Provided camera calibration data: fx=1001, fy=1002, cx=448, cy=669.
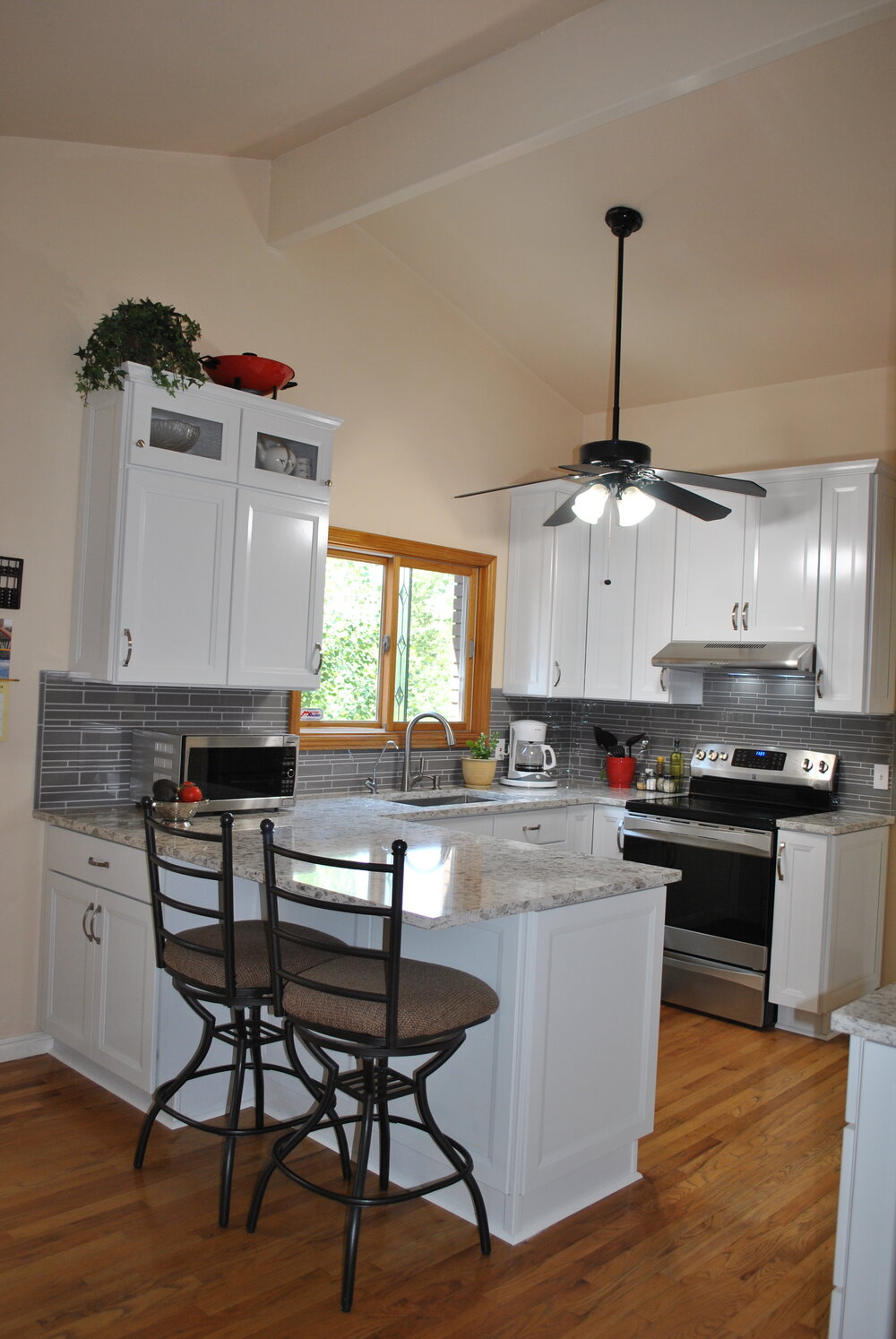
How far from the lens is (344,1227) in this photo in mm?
2455

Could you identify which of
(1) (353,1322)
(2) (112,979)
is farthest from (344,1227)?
(2) (112,979)

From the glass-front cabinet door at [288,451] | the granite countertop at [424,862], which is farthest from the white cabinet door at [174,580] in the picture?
the granite countertop at [424,862]

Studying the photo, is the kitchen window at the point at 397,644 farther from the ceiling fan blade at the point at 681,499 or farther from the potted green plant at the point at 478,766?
the ceiling fan blade at the point at 681,499

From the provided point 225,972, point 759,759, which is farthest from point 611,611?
point 225,972

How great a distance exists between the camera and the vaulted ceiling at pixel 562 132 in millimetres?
2873

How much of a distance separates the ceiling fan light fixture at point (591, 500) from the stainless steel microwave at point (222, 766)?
4.51 ft

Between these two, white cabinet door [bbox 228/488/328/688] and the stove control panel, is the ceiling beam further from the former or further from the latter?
the stove control panel

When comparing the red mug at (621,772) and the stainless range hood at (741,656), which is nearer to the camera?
the stainless range hood at (741,656)

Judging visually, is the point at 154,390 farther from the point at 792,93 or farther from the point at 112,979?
the point at 792,93

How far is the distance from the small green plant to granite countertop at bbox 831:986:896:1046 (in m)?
3.15

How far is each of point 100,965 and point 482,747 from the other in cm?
225

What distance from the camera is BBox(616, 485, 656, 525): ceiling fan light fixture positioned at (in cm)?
330

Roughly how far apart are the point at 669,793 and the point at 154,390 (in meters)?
3.09

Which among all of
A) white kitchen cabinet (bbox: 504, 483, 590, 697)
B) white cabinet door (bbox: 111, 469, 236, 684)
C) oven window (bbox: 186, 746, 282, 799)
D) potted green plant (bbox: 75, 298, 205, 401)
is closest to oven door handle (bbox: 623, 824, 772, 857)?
white kitchen cabinet (bbox: 504, 483, 590, 697)
